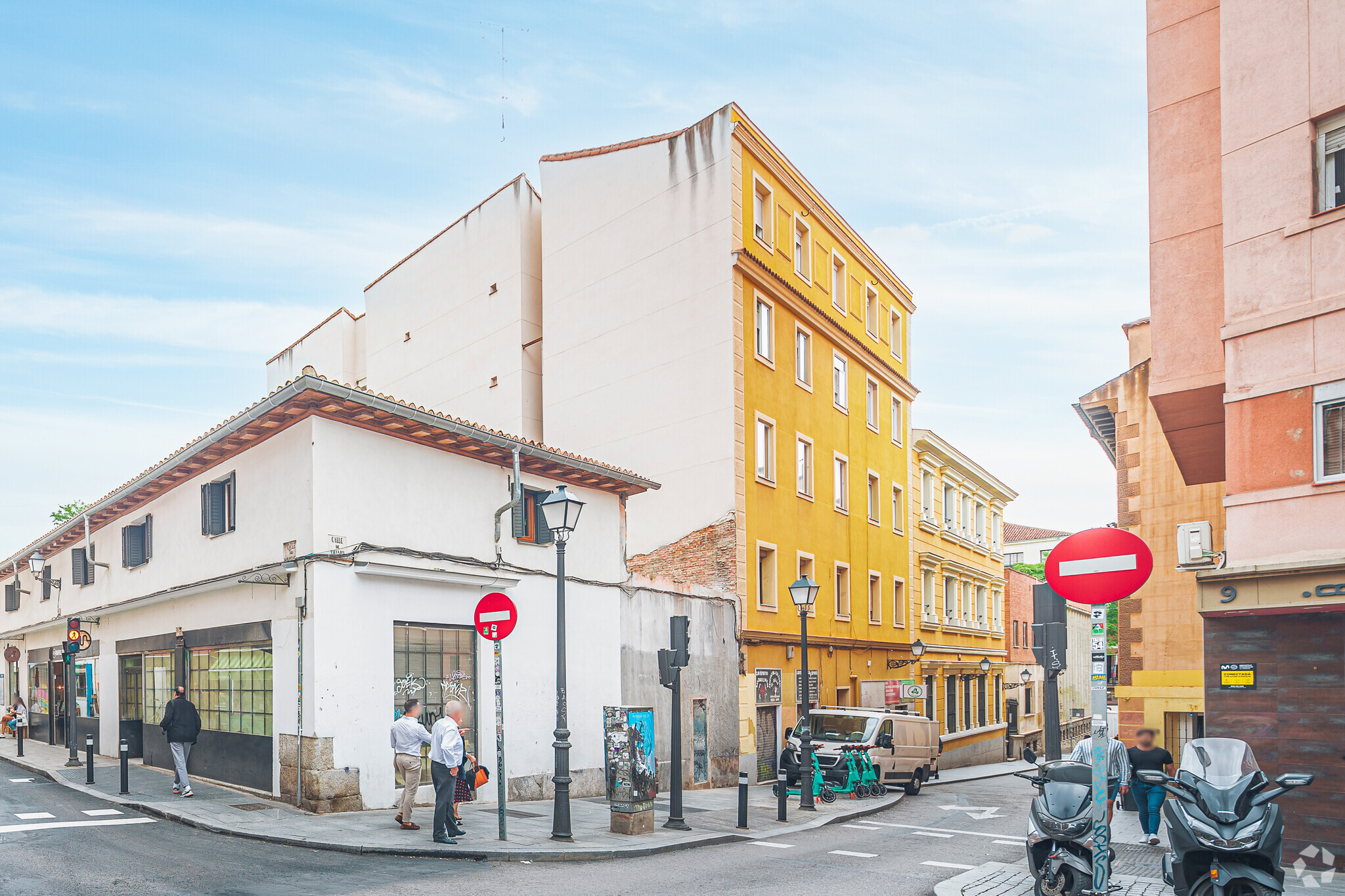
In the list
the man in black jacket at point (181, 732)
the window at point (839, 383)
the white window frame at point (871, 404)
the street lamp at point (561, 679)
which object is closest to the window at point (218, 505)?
the man in black jacket at point (181, 732)

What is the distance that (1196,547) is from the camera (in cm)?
1278

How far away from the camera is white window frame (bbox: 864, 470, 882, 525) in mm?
33812

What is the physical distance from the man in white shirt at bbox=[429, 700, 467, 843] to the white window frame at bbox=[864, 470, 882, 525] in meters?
23.0

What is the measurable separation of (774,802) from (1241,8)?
48.9 ft

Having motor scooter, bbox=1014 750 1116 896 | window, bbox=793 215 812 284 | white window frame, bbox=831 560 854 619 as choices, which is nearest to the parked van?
white window frame, bbox=831 560 854 619

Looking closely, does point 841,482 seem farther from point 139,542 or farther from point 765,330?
point 139,542

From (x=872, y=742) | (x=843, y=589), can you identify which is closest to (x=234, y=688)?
(x=872, y=742)

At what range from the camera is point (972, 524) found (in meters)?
43.9

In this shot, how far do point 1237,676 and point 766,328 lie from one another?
55.8 feet

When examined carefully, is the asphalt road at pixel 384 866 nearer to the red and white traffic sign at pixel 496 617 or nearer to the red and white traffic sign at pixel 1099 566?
the red and white traffic sign at pixel 496 617

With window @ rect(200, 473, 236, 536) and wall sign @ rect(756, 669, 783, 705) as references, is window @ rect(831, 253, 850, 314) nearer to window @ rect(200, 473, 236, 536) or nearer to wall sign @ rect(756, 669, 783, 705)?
wall sign @ rect(756, 669, 783, 705)

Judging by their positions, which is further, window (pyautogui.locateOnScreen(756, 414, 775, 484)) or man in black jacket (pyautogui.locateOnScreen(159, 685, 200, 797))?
window (pyautogui.locateOnScreen(756, 414, 775, 484))

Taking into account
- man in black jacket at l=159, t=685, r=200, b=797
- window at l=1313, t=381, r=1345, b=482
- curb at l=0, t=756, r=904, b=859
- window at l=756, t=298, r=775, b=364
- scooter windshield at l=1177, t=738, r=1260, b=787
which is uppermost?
window at l=756, t=298, r=775, b=364

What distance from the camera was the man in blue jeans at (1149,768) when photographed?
13.1m
